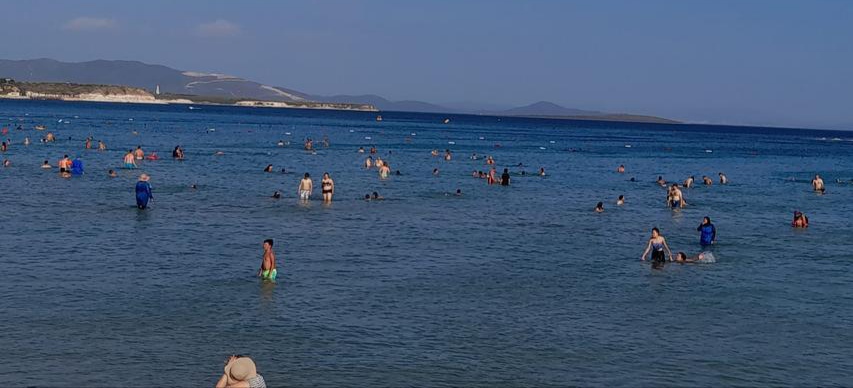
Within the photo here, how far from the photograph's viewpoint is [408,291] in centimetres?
2538

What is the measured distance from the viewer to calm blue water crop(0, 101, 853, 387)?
62.0 ft

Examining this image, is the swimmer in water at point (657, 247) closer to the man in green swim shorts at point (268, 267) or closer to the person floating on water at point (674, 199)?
the man in green swim shorts at point (268, 267)

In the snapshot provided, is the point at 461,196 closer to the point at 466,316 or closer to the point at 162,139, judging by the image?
the point at 466,316

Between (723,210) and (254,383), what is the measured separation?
38896 mm

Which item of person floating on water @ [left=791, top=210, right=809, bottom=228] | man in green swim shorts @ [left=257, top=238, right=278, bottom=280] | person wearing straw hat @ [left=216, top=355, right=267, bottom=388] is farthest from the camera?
person floating on water @ [left=791, top=210, right=809, bottom=228]

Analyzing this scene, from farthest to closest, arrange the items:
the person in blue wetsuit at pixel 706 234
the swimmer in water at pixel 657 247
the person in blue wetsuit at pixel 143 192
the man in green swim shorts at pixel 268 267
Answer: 1. the person in blue wetsuit at pixel 143 192
2. the person in blue wetsuit at pixel 706 234
3. the swimmer in water at pixel 657 247
4. the man in green swim shorts at pixel 268 267

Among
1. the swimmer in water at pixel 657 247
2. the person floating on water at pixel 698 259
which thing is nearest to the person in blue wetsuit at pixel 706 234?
the person floating on water at pixel 698 259

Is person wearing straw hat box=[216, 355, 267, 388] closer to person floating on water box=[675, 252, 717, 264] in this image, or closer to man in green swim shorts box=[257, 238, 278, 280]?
man in green swim shorts box=[257, 238, 278, 280]

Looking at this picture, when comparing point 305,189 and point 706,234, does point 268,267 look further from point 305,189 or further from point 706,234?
point 305,189

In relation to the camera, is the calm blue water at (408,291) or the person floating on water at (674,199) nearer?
the calm blue water at (408,291)

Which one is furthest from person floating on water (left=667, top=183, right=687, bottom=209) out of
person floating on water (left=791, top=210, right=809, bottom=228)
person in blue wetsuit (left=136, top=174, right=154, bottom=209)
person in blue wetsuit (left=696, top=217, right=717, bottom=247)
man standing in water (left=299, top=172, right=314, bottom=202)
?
person in blue wetsuit (left=136, top=174, right=154, bottom=209)

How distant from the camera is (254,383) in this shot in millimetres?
15008

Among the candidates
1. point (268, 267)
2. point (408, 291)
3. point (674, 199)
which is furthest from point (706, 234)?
point (268, 267)

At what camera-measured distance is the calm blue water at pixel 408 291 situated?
18.9m
